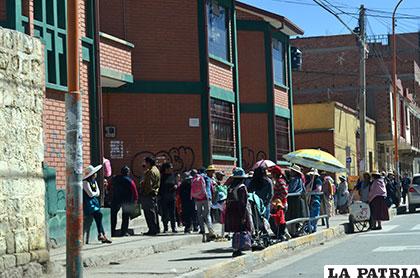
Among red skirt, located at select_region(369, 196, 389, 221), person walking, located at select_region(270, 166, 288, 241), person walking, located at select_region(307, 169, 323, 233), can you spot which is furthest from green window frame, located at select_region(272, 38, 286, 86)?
person walking, located at select_region(270, 166, 288, 241)

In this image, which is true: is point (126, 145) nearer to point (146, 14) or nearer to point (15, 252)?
point (146, 14)

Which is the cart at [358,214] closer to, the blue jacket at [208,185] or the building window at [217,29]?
the blue jacket at [208,185]

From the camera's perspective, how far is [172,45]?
2097 cm

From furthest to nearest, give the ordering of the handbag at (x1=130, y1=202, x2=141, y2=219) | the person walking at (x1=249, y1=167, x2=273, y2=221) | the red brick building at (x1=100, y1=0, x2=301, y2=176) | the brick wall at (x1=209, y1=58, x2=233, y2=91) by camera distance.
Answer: the brick wall at (x1=209, y1=58, x2=233, y2=91) < the red brick building at (x1=100, y1=0, x2=301, y2=176) < the handbag at (x1=130, y1=202, x2=141, y2=219) < the person walking at (x1=249, y1=167, x2=273, y2=221)

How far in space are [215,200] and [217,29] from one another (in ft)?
23.4

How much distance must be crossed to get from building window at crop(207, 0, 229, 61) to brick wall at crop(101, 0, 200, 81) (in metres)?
1.10

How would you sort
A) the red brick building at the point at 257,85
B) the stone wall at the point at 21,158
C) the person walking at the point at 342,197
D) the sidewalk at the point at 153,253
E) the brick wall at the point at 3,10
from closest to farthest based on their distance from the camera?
the stone wall at the point at 21,158, the sidewalk at the point at 153,253, the brick wall at the point at 3,10, the red brick building at the point at 257,85, the person walking at the point at 342,197

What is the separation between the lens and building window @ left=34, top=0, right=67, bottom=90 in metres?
13.4

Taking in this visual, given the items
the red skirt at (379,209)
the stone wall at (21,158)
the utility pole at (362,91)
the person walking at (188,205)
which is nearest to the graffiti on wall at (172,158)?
the person walking at (188,205)

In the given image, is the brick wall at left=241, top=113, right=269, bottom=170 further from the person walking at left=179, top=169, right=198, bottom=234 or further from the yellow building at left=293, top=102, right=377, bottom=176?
the person walking at left=179, top=169, right=198, bottom=234

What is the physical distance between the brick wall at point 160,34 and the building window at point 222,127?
1.58 m

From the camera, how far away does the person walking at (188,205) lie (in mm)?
16797

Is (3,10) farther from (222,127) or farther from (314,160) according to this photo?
(222,127)

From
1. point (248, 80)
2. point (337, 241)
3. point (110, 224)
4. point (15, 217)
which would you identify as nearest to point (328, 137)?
point (248, 80)
